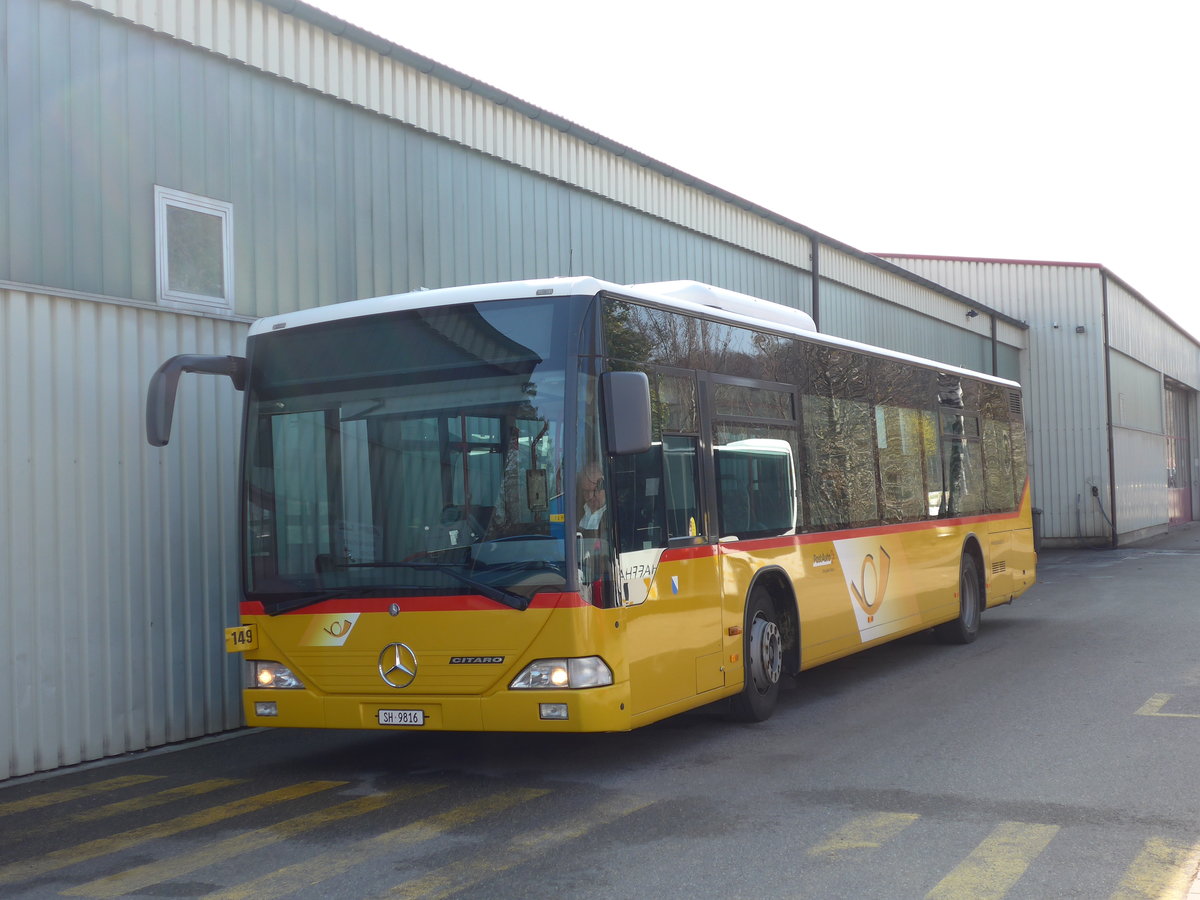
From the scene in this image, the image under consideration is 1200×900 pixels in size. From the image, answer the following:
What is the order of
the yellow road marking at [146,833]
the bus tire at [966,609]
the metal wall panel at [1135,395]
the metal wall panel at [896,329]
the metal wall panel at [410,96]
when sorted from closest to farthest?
the yellow road marking at [146,833] < the metal wall panel at [410,96] < the bus tire at [966,609] < the metal wall panel at [896,329] < the metal wall panel at [1135,395]

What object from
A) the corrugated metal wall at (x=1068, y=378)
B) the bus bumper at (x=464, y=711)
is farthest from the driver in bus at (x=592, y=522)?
the corrugated metal wall at (x=1068, y=378)

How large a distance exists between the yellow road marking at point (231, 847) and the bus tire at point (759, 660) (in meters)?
2.60

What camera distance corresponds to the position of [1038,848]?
19.1ft

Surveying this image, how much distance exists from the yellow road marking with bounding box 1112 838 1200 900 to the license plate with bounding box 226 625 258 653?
16.7ft

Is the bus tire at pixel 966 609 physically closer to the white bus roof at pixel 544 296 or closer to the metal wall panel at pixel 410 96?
the white bus roof at pixel 544 296

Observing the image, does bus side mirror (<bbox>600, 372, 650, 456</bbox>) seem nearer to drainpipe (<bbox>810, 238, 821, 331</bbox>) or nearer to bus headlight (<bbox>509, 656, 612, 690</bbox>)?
bus headlight (<bbox>509, 656, 612, 690</bbox>)

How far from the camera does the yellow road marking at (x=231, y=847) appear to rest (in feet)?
18.8

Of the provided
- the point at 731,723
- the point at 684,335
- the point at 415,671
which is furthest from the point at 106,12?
the point at 731,723

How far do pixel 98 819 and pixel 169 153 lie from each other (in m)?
5.30

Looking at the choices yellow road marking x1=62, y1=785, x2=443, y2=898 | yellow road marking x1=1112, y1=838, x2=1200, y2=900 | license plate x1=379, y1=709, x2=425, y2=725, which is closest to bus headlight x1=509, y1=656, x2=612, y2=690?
license plate x1=379, y1=709, x2=425, y2=725

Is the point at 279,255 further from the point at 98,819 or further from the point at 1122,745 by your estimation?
the point at 1122,745

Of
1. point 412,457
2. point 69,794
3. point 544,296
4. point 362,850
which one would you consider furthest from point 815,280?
point 362,850

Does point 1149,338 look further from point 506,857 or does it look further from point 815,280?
point 506,857

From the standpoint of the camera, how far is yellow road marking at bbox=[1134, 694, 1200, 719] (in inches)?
364
